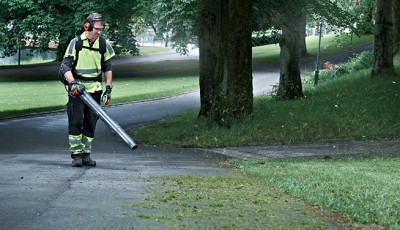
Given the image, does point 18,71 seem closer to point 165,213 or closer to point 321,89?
point 321,89

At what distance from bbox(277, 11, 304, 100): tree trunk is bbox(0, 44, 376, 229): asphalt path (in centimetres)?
670

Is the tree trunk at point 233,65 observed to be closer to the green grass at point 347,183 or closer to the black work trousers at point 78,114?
the green grass at point 347,183

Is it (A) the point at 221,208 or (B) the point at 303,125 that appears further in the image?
(B) the point at 303,125

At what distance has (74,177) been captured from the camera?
1071 centimetres

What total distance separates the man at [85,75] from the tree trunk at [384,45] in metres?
17.3

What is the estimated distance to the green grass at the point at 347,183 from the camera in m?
7.73

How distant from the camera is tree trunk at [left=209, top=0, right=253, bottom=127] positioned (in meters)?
20.7

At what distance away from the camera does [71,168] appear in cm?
1223

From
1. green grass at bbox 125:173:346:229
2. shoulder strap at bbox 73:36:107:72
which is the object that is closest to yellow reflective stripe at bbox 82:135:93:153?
shoulder strap at bbox 73:36:107:72

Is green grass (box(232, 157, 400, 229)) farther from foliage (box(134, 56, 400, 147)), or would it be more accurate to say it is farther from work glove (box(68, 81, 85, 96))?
foliage (box(134, 56, 400, 147))

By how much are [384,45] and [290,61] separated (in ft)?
10.2

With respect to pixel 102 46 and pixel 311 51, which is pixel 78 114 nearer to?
pixel 102 46

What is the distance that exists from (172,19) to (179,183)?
1679 inches

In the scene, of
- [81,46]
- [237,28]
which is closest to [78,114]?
[81,46]
